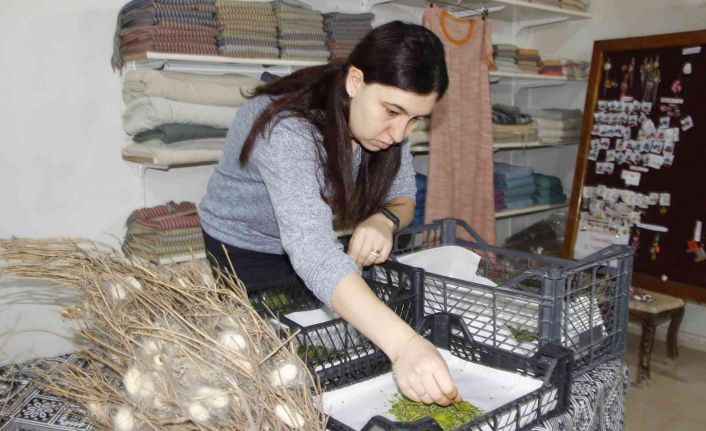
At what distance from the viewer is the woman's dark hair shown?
1.06m

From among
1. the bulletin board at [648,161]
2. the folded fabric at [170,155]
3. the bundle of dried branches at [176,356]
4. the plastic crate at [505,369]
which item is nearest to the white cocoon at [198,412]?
the bundle of dried branches at [176,356]

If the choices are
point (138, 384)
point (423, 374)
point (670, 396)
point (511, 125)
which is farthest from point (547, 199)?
point (138, 384)

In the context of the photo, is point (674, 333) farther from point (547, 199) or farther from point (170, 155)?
point (170, 155)

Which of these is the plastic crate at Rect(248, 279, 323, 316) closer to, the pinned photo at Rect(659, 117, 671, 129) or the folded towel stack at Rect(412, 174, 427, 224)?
the folded towel stack at Rect(412, 174, 427, 224)

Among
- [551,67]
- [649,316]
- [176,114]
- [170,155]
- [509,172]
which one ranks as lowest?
[649,316]

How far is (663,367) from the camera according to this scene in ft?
10.1

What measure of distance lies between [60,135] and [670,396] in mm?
2810

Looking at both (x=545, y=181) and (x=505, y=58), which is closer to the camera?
(x=505, y=58)

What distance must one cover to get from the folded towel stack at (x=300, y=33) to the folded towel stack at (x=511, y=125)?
3.96ft

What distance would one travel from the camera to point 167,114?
2.25 m

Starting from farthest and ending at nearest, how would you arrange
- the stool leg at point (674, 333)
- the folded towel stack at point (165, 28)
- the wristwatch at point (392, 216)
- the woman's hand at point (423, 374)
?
the stool leg at point (674, 333) → the folded towel stack at point (165, 28) → the wristwatch at point (392, 216) → the woman's hand at point (423, 374)

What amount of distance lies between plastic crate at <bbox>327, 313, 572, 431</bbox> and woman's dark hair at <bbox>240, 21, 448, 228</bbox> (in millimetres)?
322

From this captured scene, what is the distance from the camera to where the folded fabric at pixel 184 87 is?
2281mm

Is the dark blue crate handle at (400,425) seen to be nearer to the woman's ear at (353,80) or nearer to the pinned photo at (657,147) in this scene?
the woman's ear at (353,80)
